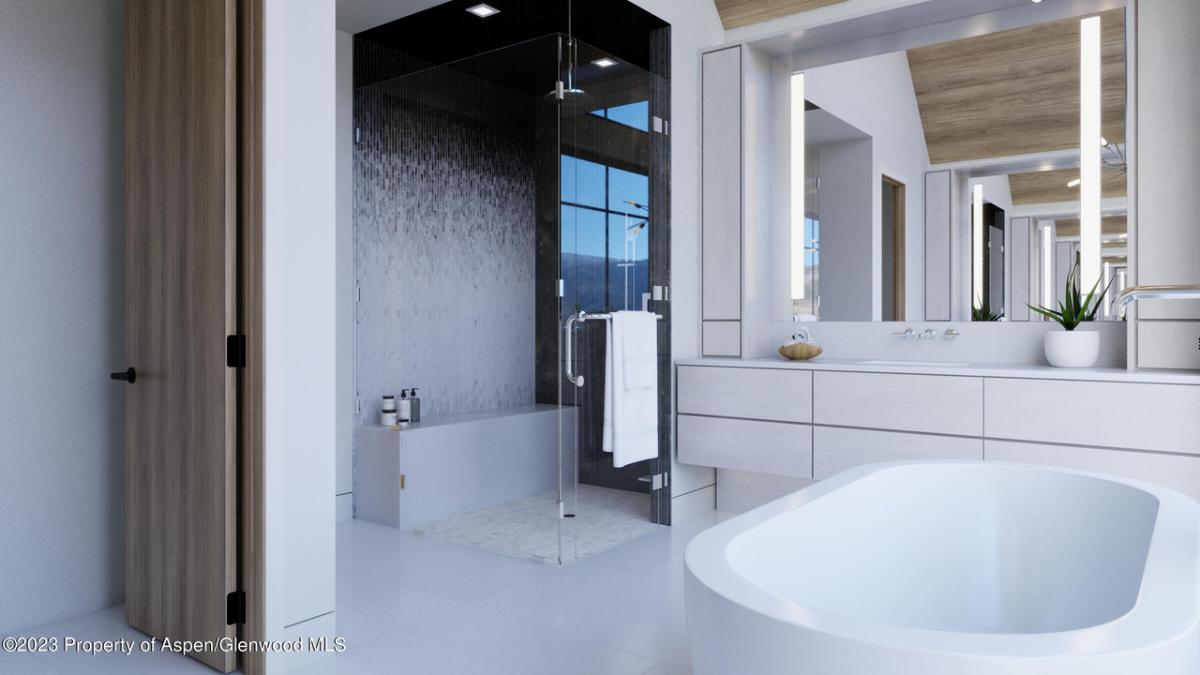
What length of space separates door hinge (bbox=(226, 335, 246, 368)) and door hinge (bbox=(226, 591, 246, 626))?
677 mm

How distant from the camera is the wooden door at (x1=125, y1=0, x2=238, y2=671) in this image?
2.29 metres

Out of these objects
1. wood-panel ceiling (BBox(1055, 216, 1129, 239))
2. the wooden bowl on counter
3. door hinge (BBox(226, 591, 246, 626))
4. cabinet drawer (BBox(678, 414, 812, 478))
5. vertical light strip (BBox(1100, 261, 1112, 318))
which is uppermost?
Result: wood-panel ceiling (BBox(1055, 216, 1129, 239))

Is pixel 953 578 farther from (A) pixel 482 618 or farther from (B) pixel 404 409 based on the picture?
(B) pixel 404 409

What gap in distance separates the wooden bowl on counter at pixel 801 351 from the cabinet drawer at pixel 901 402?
0.34 m

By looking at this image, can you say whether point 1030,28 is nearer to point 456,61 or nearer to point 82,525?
point 456,61

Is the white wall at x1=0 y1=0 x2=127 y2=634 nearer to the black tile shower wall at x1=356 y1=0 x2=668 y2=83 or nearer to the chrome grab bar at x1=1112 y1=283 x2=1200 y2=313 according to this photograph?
the black tile shower wall at x1=356 y1=0 x2=668 y2=83

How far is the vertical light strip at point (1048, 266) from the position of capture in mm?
3508

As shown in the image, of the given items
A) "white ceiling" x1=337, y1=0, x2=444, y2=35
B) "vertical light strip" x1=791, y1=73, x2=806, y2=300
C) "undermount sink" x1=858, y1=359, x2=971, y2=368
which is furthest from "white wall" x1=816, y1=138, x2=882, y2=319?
"white ceiling" x1=337, y1=0, x2=444, y2=35

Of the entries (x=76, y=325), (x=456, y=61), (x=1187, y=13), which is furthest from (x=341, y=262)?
(x=1187, y=13)

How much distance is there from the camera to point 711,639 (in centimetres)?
124

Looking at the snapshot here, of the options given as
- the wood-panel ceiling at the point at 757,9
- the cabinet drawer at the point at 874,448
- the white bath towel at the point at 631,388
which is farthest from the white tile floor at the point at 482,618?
the wood-panel ceiling at the point at 757,9

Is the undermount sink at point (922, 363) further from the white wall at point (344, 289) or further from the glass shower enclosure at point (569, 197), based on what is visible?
the white wall at point (344, 289)

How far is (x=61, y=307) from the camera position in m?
2.70

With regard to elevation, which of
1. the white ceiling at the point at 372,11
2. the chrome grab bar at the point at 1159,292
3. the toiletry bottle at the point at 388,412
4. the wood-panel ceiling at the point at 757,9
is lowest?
the toiletry bottle at the point at 388,412
